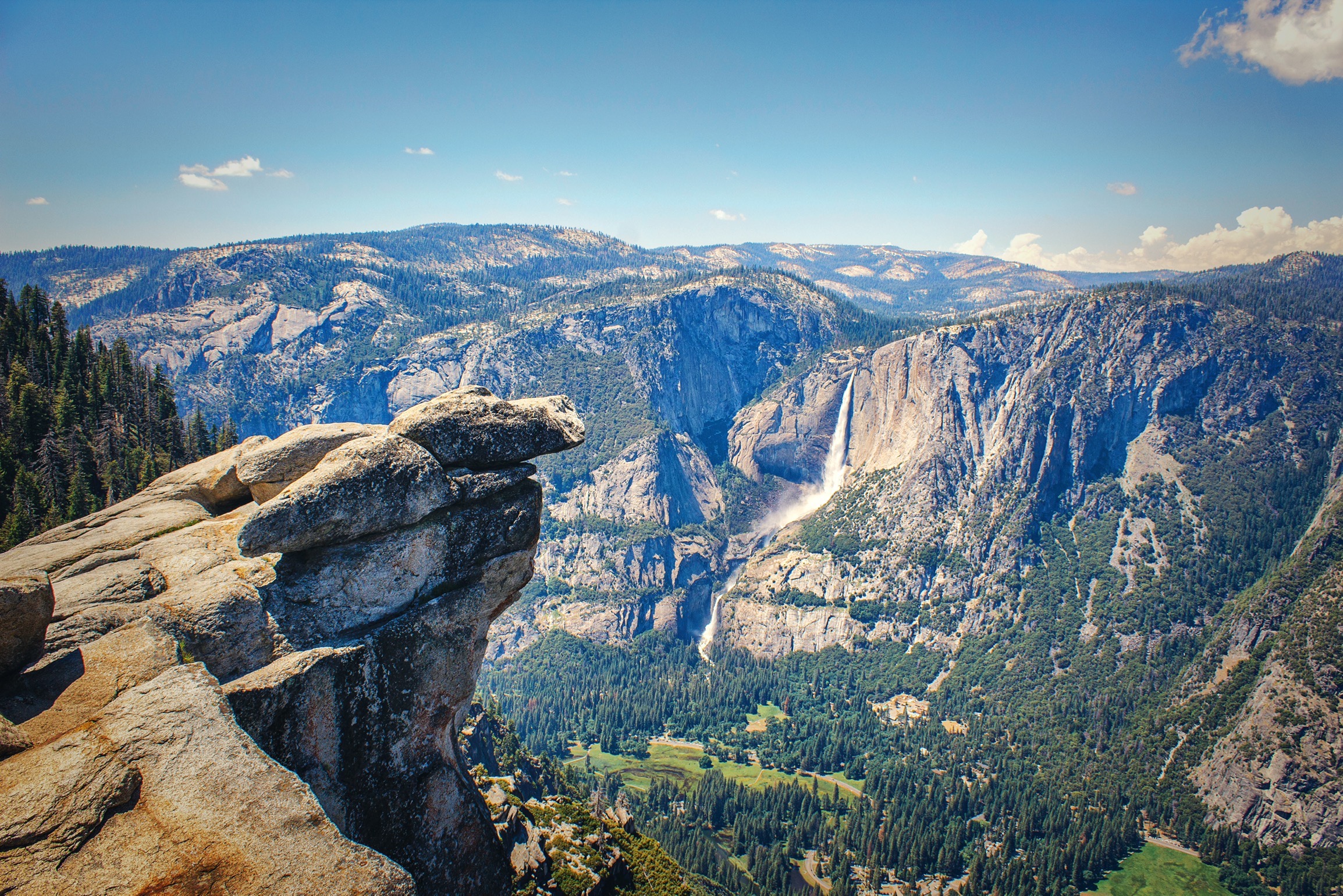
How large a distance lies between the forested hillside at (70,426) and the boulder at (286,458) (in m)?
58.5

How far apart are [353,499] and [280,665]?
5.14 metres

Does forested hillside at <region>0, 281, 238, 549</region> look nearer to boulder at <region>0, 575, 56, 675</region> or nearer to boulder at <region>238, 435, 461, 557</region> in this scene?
boulder at <region>238, 435, 461, 557</region>

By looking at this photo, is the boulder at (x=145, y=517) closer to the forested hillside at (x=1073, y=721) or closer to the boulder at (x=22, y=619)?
the boulder at (x=22, y=619)

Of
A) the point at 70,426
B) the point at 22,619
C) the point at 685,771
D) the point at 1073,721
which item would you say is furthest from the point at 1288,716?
the point at 70,426

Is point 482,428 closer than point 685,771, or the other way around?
point 482,428

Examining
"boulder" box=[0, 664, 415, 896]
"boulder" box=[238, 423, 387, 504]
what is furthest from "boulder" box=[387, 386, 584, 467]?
"boulder" box=[0, 664, 415, 896]

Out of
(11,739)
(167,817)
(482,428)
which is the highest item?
(482,428)

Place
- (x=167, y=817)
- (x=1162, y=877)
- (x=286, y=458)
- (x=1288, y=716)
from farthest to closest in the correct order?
(x=1288, y=716) < (x=1162, y=877) < (x=286, y=458) < (x=167, y=817)

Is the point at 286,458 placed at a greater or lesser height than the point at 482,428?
lesser

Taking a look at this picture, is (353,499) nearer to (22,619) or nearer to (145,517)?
(22,619)

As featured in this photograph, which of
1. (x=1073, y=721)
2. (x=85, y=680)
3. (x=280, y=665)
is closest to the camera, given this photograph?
(x=85, y=680)

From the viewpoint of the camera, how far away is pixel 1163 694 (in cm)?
16150

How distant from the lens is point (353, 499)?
68.4ft

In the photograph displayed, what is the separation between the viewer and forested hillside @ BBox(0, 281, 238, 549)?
70562 millimetres
